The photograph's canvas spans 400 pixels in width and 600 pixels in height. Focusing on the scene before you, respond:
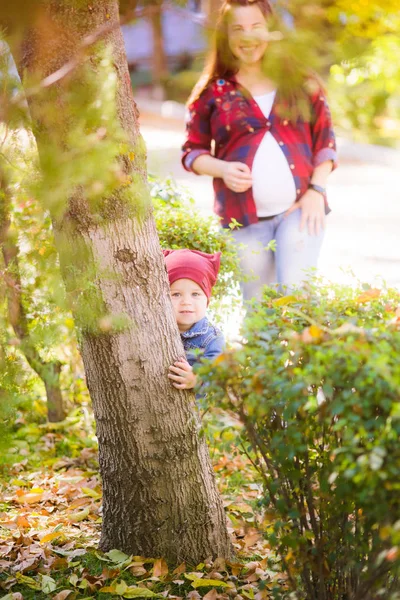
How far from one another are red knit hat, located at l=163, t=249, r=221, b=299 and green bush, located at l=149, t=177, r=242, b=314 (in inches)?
15.6

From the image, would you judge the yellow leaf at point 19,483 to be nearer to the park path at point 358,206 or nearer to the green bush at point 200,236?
the green bush at point 200,236

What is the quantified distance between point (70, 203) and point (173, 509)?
1.23 metres

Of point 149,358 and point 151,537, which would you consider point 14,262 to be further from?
point 151,537

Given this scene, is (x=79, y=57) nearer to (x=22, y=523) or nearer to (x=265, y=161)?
(x=265, y=161)

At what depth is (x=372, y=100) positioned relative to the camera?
14.6 m

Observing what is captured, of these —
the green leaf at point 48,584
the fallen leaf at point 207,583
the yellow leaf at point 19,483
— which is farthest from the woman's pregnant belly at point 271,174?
the green leaf at point 48,584

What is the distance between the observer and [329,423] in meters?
2.35

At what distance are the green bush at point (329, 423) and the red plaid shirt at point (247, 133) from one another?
5.31ft

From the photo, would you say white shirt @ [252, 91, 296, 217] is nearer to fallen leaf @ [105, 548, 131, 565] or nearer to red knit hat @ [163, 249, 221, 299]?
red knit hat @ [163, 249, 221, 299]

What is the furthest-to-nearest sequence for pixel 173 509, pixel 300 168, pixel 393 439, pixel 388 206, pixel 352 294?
pixel 388 206 < pixel 300 168 < pixel 173 509 < pixel 352 294 < pixel 393 439

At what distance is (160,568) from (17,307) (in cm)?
176

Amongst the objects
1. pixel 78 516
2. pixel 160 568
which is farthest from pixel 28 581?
pixel 78 516

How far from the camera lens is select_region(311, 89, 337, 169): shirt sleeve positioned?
164 inches

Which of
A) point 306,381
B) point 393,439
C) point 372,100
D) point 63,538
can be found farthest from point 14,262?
point 372,100
